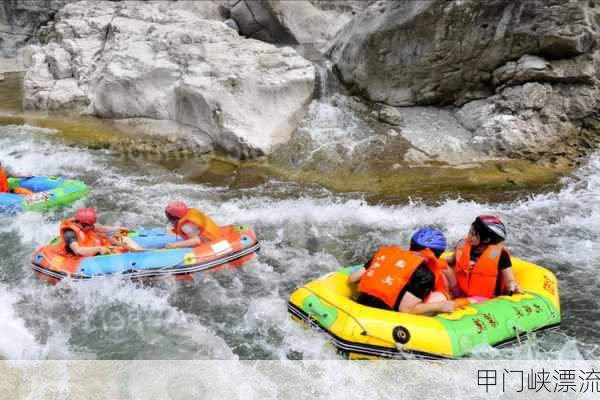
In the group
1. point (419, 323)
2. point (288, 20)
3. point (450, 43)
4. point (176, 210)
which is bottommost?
point (176, 210)

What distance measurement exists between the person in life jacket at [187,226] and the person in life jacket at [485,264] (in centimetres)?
294

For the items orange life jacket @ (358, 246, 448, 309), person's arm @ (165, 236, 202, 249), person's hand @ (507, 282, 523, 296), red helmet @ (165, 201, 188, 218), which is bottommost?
person's arm @ (165, 236, 202, 249)

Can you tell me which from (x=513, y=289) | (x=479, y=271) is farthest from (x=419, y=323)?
(x=513, y=289)

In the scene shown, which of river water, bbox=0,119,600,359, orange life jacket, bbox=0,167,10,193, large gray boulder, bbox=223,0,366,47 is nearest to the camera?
river water, bbox=0,119,600,359

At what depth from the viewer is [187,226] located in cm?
598

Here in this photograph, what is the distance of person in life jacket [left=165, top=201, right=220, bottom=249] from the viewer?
593 cm

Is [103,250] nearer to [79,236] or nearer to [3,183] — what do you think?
[79,236]

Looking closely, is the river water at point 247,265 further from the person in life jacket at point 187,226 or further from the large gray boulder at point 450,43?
the large gray boulder at point 450,43

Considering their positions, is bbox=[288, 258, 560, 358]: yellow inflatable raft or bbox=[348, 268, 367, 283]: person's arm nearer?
bbox=[288, 258, 560, 358]: yellow inflatable raft

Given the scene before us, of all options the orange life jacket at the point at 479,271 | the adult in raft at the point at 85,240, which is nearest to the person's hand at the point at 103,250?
the adult in raft at the point at 85,240

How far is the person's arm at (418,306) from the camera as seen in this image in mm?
4344

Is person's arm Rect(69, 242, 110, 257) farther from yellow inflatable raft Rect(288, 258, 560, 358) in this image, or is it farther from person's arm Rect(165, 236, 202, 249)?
yellow inflatable raft Rect(288, 258, 560, 358)

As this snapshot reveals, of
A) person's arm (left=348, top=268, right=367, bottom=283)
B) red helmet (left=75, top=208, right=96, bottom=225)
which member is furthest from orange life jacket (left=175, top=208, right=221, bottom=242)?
person's arm (left=348, top=268, right=367, bottom=283)

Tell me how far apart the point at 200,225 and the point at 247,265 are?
769mm
